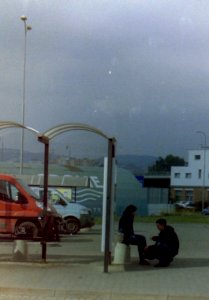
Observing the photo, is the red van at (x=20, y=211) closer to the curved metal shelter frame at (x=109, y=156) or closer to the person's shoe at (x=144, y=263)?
the curved metal shelter frame at (x=109, y=156)

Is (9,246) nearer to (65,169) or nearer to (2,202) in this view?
(2,202)

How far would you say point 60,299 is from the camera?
9.75 meters

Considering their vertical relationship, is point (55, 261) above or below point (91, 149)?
below

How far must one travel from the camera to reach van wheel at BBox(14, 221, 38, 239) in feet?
43.3

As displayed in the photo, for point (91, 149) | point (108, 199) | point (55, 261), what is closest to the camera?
point (108, 199)

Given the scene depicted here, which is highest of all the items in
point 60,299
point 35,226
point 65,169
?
point 65,169

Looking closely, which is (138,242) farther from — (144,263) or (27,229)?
(27,229)

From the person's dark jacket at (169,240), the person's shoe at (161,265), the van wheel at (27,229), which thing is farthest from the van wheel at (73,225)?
the person's shoe at (161,265)

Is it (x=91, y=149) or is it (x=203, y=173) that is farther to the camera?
(x=203, y=173)

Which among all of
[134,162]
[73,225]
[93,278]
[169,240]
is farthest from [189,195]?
[93,278]

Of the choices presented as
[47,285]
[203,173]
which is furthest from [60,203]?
[203,173]

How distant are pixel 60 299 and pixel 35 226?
3710 millimetres

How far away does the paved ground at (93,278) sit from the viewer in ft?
32.3

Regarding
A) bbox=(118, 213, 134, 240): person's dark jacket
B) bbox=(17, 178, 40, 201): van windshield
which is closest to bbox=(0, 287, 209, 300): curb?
bbox=(118, 213, 134, 240): person's dark jacket
